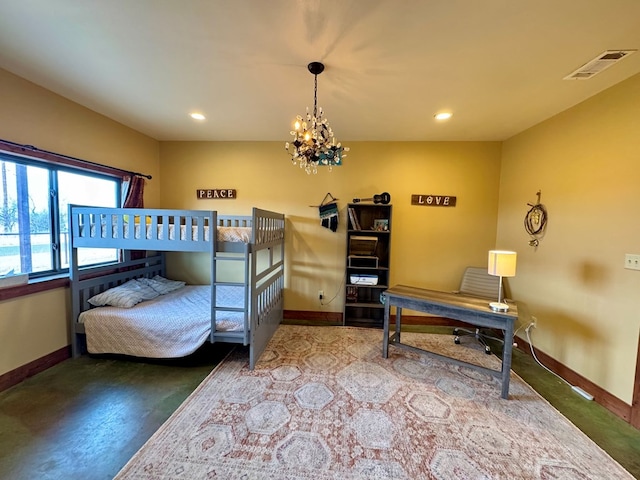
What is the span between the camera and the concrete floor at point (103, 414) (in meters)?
1.43

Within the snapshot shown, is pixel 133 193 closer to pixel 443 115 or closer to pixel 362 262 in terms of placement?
pixel 362 262

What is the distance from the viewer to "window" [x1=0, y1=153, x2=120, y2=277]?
2.10 meters

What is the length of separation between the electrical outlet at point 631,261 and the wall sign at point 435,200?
175 cm

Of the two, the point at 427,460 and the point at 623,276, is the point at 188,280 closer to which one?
the point at 427,460

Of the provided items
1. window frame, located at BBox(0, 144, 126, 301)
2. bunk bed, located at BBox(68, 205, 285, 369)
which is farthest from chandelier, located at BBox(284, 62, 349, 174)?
window frame, located at BBox(0, 144, 126, 301)

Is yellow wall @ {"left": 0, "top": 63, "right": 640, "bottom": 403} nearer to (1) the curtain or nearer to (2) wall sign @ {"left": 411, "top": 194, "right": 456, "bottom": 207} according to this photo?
(2) wall sign @ {"left": 411, "top": 194, "right": 456, "bottom": 207}

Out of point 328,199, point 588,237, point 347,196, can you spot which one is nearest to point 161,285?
point 328,199

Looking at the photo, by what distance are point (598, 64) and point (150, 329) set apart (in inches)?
166

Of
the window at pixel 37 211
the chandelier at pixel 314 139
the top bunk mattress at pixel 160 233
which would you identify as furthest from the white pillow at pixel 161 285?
the chandelier at pixel 314 139

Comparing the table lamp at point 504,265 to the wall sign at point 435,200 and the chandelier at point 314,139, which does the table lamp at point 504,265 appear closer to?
the wall sign at point 435,200

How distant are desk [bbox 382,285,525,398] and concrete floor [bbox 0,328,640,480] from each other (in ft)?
1.74

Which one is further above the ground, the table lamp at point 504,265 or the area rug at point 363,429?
the table lamp at point 504,265

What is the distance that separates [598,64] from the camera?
1738 mm

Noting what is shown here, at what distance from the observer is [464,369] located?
2.42 m
